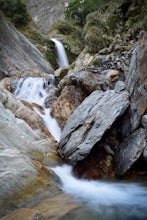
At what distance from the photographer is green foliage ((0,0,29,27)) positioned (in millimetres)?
29250

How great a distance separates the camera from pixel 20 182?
7.04 metres

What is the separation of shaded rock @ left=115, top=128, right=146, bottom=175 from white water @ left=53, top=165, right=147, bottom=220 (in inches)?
28.4

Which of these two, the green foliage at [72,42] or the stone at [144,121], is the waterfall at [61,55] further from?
the stone at [144,121]

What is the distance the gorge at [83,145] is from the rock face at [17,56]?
3682 millimetres

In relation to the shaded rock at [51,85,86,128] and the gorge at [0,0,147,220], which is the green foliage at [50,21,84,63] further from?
the shaded rock at [51,85,86,128]

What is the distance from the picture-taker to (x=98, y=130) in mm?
10078

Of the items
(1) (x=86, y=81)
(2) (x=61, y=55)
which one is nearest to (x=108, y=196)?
(1) (x=86, y=81)

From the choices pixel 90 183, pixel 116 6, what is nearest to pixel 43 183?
pixel 90 183

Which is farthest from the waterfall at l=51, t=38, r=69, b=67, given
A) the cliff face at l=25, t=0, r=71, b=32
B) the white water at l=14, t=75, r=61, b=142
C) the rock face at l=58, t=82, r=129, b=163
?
the cliff face at l=25, t=0, r=71, b=32

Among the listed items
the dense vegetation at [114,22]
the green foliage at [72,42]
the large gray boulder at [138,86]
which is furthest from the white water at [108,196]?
the green foliage at [72,42]

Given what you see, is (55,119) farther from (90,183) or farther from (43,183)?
(43,183)

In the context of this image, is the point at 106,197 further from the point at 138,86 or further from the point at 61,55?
the point at 61,55

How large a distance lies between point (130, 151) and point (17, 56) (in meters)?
15.6

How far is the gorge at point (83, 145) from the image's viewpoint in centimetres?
700
